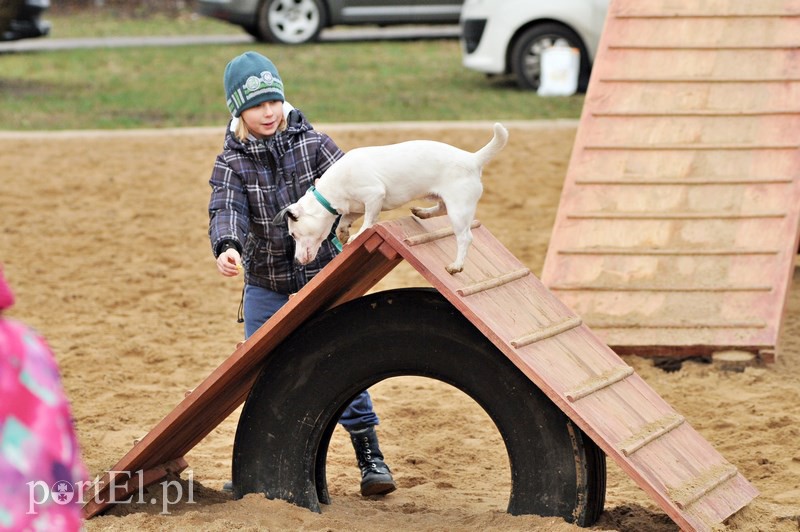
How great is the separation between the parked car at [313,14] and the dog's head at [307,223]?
1449 centimetres

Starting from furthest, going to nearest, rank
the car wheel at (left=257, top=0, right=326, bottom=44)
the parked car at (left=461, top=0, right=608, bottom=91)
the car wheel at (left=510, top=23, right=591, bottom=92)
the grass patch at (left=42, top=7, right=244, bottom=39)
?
the grass patch at (left=42, top=7, right=244, bottom=39)
the car wheel at (left=257, top=0, right=326, bottom=44)
the car wheel at (left=510, top=23, right=591, bottom=92)
the parked car at (left=461, top=0, right=608, bottom=91)

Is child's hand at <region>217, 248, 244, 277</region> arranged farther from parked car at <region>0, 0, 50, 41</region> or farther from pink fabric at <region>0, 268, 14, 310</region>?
parked car at <region>0, 0, 50, 41</region>

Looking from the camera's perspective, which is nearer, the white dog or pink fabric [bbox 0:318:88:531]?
pink fabric [bbox 0:318:88:531]

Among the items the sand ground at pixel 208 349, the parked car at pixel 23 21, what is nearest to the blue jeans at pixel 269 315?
the sand ground at pixel 208 349

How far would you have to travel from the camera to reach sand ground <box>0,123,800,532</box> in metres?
4.46

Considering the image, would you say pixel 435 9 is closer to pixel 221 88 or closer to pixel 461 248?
pixel 221 88

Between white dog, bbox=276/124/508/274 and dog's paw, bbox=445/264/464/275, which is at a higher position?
white dog, bbox=276/124/508/274

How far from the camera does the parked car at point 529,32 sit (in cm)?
1439

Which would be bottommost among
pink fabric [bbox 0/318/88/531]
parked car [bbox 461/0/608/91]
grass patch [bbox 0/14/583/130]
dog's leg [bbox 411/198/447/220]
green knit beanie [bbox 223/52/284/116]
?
pink fabric [bbox 0/318/88/531]

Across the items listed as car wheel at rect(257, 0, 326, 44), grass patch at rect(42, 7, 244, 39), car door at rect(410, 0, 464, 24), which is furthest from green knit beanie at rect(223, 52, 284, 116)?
grass patch at rect(42, 7, 244, 39)

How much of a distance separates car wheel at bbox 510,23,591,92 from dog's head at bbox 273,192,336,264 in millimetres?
10724

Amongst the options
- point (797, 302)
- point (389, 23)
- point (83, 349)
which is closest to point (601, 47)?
point (797, 302)

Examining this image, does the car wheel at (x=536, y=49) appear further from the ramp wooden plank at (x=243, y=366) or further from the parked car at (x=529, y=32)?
the ramp wooden plank at (x=243, y=366)

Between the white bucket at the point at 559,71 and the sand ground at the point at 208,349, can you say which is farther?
the white bucket at the point at 559,71
